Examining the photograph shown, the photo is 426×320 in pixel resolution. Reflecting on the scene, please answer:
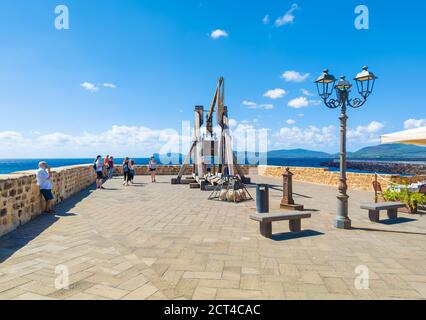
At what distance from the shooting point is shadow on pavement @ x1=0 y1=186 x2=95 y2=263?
4672 mm

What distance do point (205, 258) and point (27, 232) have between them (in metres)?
3.76

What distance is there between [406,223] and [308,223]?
230 cm

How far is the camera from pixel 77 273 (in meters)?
3.76

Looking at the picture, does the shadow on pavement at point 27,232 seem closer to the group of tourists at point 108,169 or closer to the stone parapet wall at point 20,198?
the stone parapet wall at point 20,198

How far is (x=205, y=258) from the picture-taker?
14.5 feet

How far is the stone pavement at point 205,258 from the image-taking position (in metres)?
3.34

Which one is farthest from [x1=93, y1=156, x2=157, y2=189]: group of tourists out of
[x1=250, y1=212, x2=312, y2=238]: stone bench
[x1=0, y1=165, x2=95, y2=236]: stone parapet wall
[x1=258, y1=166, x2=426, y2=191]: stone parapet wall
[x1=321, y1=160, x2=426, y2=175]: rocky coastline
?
[x1=321, y1=160, x2=426, y2=175]: rocky coastline

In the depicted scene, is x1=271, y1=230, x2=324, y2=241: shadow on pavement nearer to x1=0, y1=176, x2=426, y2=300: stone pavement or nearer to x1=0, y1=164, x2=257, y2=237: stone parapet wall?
x1=0, y1=176, x2=426, y2=300: stone pavement

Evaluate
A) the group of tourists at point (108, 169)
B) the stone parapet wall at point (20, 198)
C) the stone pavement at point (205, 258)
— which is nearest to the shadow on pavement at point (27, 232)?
the stone pavement at point (205, 258)

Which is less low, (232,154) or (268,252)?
(232,154)

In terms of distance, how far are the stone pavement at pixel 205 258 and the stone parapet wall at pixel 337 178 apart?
5133 mm

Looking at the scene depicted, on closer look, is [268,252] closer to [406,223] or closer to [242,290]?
[242,290]

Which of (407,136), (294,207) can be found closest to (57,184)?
(294,207)
